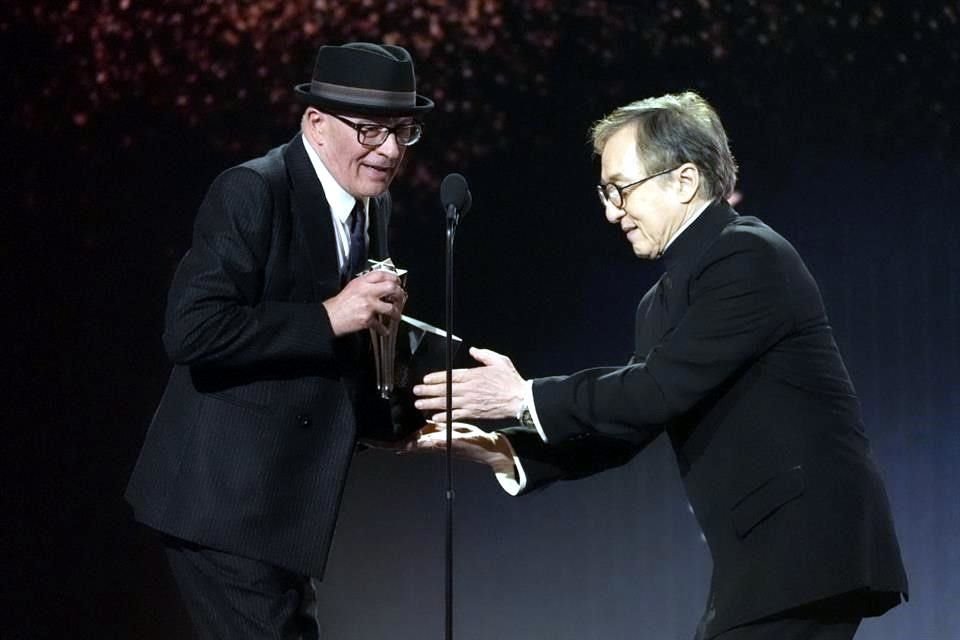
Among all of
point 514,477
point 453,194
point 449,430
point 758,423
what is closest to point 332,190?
point 453,194

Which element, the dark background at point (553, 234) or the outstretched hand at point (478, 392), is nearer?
the outstretched hand at point (478, 392)

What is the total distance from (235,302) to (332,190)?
0.33 metres

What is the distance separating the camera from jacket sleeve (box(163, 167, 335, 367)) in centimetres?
220

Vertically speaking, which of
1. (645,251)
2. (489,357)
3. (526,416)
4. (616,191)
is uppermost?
(616,191)

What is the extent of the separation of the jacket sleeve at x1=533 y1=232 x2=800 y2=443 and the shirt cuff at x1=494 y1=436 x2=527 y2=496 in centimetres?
37

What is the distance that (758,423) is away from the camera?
7.25 ft

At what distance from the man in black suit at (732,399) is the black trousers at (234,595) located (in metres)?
0.44

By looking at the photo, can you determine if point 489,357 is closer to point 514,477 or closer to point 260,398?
point 514,477

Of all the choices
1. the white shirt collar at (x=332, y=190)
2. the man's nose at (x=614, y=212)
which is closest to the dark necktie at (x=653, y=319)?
the man's nose at (x=614, y=212)

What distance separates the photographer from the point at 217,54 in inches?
151

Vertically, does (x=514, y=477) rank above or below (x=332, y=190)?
below

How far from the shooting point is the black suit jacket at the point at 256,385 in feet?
7.29

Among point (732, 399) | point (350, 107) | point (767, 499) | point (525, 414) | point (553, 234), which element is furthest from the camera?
point (553, 234)

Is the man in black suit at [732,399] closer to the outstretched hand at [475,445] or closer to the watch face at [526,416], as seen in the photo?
the watch face at [526,416]
